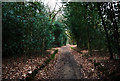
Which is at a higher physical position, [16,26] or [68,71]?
[16,26]

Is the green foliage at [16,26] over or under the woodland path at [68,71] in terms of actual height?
over

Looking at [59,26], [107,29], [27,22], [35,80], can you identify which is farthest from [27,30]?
[59,26]

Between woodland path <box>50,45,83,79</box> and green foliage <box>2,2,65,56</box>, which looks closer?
woodland path <box>50,45,83,79</box>

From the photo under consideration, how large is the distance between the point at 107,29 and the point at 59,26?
20437 millimetres

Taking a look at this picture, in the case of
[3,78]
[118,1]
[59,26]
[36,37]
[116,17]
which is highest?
[59,26]

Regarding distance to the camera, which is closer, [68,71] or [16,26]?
[68,71]

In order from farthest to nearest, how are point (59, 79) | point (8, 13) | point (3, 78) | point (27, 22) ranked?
1. point (27, 22)
2. point (8, 13)
3. point (59, 79)
4. point (3, 78)

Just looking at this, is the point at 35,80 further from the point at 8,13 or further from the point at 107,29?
the point at 107,29

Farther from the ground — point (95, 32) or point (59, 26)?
point (59, 26)

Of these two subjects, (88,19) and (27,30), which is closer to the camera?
(27,30)

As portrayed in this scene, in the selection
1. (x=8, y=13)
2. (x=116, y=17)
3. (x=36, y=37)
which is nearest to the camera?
(x=116, y=17)

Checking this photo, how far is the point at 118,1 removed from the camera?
4137 millimetres

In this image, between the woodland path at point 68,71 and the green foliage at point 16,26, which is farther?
the green foliage at point 16,26

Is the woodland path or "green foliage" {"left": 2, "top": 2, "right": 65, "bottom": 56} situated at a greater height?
"green foliage" {"left": 2, "top": 2, "right": 65, "bottom": 56}
